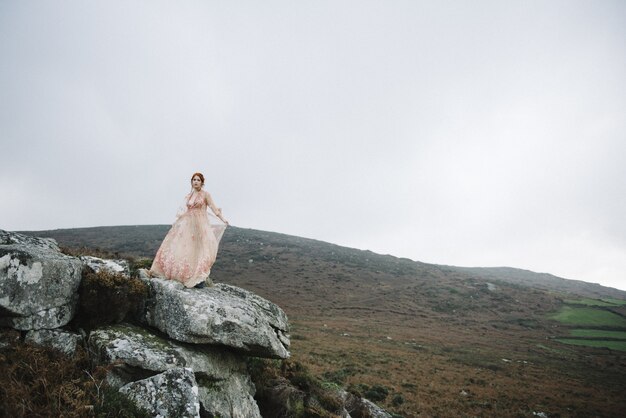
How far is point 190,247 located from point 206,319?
2.49 metres

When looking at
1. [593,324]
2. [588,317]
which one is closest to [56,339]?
[593,324]

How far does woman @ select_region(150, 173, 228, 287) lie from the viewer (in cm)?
808

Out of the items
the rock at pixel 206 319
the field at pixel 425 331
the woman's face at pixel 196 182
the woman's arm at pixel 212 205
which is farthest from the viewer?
the field at pixel 425 331

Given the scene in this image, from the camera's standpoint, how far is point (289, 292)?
2194 inches

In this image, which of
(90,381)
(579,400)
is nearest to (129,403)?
(90,381)

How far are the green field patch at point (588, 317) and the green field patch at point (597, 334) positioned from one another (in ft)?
14.8

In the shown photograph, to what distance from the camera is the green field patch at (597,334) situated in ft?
149

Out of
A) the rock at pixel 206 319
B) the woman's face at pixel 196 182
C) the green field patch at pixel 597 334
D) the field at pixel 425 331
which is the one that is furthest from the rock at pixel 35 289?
the green field patch at pixel 597 334

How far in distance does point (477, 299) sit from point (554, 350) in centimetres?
2905

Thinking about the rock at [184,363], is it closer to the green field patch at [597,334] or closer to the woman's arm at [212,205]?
the woman's arm at [212,205]

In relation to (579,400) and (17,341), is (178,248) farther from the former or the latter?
(579,400)

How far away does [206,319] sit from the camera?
6688 mm

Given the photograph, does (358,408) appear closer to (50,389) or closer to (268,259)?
(50,389)

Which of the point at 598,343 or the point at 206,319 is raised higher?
the point at 206,319
